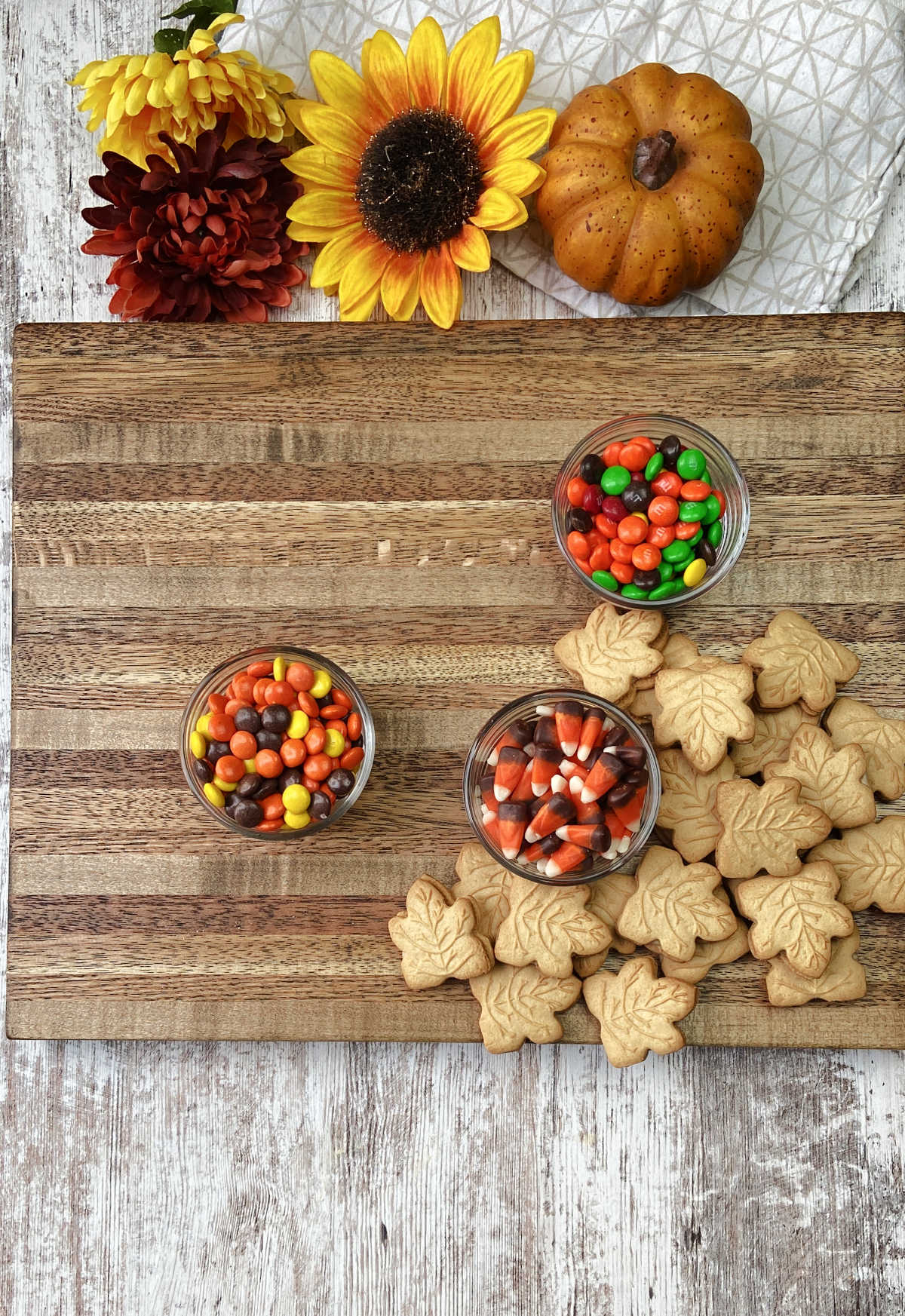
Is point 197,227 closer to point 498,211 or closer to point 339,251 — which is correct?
point 339,251

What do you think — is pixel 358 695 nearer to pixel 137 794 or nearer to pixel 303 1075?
pixel 137 794

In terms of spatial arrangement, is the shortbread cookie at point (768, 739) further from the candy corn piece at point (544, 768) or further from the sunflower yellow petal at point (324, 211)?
the sunflower yellow petal at point (324, 211)

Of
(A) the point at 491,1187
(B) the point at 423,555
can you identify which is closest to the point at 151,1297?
(A) the point at 491,1187

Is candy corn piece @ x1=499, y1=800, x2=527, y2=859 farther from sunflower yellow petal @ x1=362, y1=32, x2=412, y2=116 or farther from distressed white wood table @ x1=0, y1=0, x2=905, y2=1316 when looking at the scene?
sunflower yellow petal @ x1=362, y1=32, x2=412, y2=116

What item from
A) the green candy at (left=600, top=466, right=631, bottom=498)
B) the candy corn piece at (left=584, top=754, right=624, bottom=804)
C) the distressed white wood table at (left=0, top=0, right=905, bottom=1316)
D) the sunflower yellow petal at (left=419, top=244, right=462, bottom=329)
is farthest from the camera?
the distressed white wood table at (left=0, top=0, right=905, bottom=1316)

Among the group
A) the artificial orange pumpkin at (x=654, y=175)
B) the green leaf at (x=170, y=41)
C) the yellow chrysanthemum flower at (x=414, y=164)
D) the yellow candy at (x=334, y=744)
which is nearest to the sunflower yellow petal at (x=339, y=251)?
the yellow chrysanthemum flower at (x=414, y=164)

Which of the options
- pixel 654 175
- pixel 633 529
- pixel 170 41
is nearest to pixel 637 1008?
pixel 633 529

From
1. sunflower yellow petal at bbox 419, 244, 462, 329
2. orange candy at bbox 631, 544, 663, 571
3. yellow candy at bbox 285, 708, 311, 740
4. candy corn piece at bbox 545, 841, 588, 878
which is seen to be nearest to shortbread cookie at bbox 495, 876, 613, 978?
candy corn piece at bbox 545, 841, 588, 878
